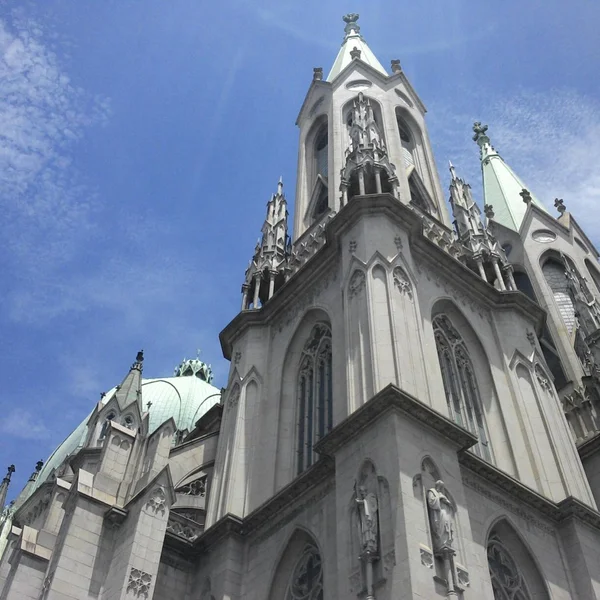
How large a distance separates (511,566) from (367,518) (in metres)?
4.38

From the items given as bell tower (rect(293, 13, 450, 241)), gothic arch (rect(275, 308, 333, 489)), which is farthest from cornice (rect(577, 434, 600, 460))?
bell tower (rect(293, 13, 450, 241))

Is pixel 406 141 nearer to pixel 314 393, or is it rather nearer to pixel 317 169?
pixel 317 169

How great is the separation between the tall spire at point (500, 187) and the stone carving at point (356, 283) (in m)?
20.3

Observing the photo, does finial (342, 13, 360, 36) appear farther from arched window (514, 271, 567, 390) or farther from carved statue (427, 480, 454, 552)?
carved statue (427, 480, 454, 552)

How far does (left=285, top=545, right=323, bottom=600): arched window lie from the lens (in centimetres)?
1525

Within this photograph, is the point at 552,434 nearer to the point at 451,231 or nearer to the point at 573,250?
the point at 451,231

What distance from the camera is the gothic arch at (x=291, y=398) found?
60.6 ft

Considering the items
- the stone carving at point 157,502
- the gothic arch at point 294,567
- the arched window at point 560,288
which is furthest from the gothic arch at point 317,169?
the gothic arch at point 294,567

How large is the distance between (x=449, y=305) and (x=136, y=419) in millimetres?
12109

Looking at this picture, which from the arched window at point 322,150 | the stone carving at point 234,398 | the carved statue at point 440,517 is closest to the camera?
the carved statue at point 440,517

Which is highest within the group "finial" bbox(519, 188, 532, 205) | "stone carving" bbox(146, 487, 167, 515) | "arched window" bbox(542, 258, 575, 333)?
"finial" bbox(519, 188, 532, 205)

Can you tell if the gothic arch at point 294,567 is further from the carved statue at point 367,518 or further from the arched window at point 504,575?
the arched window at point 504,575

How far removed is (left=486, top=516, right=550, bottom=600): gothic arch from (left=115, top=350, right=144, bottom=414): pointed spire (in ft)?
51.0

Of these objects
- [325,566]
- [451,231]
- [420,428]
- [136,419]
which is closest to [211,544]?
[325,566]
